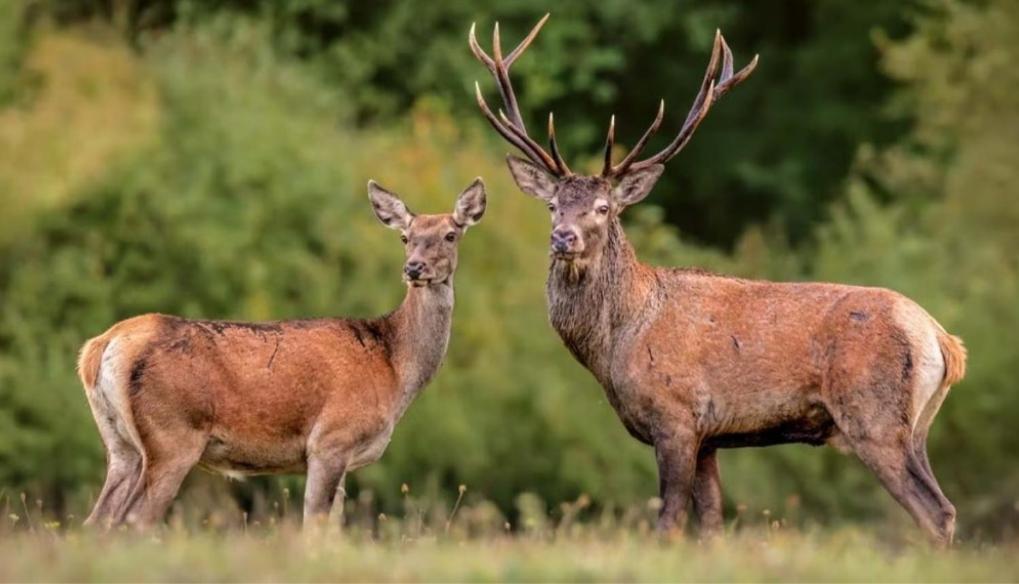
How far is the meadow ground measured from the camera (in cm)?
932

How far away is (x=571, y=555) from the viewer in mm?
9930

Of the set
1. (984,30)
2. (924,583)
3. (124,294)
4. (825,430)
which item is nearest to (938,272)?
(984,30)

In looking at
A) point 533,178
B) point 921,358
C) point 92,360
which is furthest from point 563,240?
point 92,360

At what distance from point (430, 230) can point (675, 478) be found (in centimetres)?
212

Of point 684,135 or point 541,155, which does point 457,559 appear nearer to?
point 541,155

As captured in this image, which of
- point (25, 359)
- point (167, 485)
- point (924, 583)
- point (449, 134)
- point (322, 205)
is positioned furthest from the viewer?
point (449, 134)

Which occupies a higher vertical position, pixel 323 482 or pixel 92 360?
pixel 92 360

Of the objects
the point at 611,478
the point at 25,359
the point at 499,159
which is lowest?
the point at 611,478

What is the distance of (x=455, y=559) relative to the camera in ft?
32.2

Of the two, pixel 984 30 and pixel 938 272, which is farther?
pixel 984 30

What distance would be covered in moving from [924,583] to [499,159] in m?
17.6

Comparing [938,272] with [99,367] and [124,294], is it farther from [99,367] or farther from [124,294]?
[99,367]

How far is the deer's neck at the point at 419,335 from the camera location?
42.8 feet

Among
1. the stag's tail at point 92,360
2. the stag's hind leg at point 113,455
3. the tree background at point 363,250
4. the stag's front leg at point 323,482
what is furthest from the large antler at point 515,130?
the tree background at point 363,250
